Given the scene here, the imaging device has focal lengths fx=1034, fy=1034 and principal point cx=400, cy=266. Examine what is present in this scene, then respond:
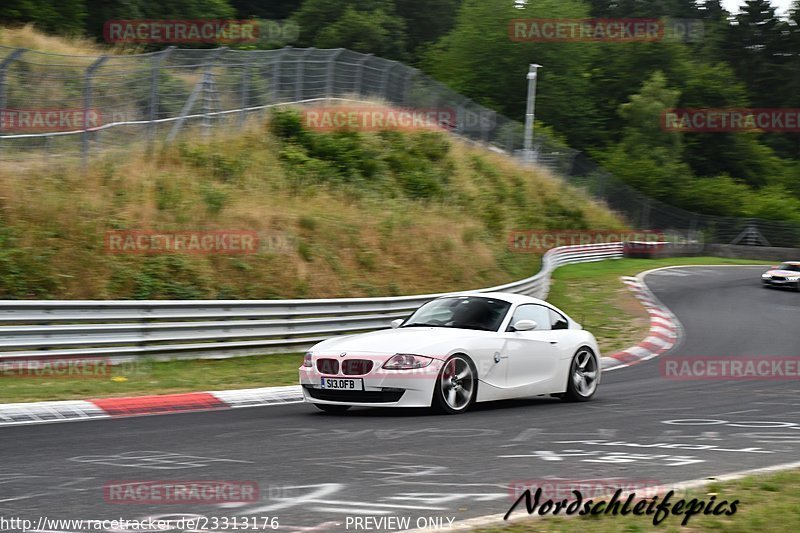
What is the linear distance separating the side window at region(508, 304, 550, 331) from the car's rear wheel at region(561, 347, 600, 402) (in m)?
0.57

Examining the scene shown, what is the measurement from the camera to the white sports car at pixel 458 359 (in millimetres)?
10031

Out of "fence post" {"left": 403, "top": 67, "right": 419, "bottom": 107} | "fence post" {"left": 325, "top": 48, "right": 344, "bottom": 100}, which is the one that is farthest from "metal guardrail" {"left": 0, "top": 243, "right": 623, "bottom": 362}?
"fence post" {"left": 403, "top": 67, "right": 419, "bottom": 107}

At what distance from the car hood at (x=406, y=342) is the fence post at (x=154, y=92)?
13396 millimetres

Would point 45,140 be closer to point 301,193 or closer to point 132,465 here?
point 301,193

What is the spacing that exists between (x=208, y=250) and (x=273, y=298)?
1.54 metres

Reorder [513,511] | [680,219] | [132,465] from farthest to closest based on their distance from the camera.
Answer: [680,219]
[132,465]
[513,511]

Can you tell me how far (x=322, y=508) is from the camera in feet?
Answer: 19.0

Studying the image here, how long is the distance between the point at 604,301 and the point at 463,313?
52.4 feet

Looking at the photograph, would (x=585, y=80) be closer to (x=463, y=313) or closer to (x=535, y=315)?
(x=535, y=315)

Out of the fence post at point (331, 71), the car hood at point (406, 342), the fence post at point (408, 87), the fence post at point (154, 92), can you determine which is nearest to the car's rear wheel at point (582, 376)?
the car hood at point (406, 342)

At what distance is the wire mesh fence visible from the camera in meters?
20.0

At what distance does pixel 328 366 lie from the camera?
1034cm

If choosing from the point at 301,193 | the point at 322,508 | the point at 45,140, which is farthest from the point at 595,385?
the point at 301,193

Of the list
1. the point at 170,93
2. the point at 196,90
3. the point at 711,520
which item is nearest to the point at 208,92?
the point at 196,90
